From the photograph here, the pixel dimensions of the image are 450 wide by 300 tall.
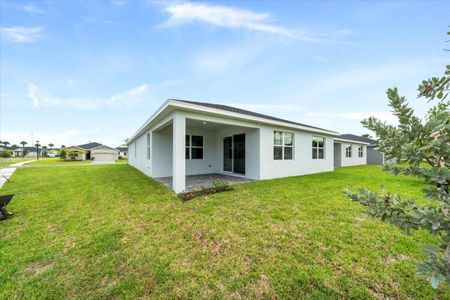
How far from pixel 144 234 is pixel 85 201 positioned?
369cm

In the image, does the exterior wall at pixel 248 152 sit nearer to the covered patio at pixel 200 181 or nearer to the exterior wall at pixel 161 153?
the exterior wall at pixel 161 153

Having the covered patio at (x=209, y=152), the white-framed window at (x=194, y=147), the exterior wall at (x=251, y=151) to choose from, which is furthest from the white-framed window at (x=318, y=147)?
the white-framed window at (x=194, y=147)

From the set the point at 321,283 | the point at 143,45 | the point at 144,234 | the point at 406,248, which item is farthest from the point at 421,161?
the point at 143,45

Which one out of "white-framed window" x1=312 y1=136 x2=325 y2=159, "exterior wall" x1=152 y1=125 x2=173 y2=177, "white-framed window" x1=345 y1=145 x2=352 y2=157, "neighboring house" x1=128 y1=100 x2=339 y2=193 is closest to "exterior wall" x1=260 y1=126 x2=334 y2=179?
"neighboring house" x1=128 y1=100 x2=339 y2=193

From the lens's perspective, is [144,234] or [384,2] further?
[384,2]

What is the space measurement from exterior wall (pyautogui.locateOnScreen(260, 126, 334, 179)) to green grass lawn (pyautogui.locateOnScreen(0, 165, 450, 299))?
163 inches

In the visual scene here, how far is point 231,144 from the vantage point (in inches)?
421

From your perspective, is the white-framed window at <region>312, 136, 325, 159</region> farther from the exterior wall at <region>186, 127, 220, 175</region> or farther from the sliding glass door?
the exterior wall at <region>186, 127, 220, 175</region>

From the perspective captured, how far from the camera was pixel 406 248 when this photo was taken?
2924 mm

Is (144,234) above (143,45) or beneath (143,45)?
beneath

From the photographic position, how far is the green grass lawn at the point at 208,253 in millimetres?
2178

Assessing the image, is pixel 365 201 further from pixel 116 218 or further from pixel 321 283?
pixel 116 218

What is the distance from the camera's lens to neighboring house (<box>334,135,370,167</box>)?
1802 centimetres

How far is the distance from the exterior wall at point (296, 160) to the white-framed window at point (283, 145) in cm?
20
